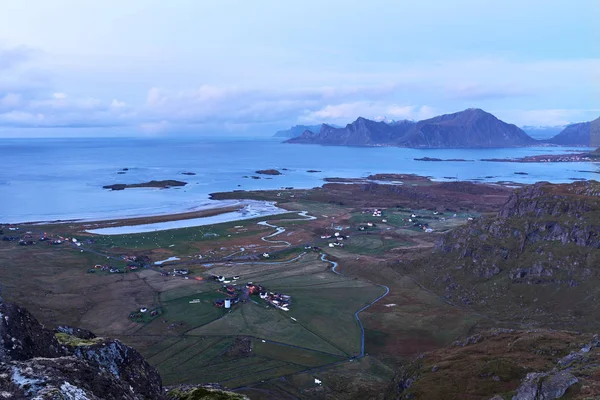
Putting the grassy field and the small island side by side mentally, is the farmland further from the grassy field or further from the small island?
the small island

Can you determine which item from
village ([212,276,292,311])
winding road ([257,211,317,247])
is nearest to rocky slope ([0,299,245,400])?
village ([212,276,292,311])

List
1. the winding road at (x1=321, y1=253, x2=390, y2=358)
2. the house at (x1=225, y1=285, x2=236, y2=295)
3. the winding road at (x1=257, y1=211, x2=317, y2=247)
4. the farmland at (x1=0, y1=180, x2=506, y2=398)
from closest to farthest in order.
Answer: the farmland at (x1=0, y1=180, x2=506, y2=398) → the winding road at (x1=321, y1=253, x2=390, y2=358) → the house at (x1=225, y1=285, x2=236, y2=295) → the winding road at (x1=257, y1=211, x2=317, y2=247)

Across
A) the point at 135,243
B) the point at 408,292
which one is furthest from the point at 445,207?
the point at 135,243

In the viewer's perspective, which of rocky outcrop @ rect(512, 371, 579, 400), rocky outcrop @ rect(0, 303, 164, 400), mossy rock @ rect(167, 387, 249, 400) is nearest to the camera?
rocky outcrop @ rect(0, 303, 164, 400)

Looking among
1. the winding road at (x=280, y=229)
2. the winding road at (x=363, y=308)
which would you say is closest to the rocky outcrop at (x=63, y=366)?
the winding road at (x=363, y=308)

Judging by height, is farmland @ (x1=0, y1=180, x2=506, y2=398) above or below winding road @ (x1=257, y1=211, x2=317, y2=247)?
below

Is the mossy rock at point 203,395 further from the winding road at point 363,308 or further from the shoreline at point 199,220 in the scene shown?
the shoreline at point 199,220
